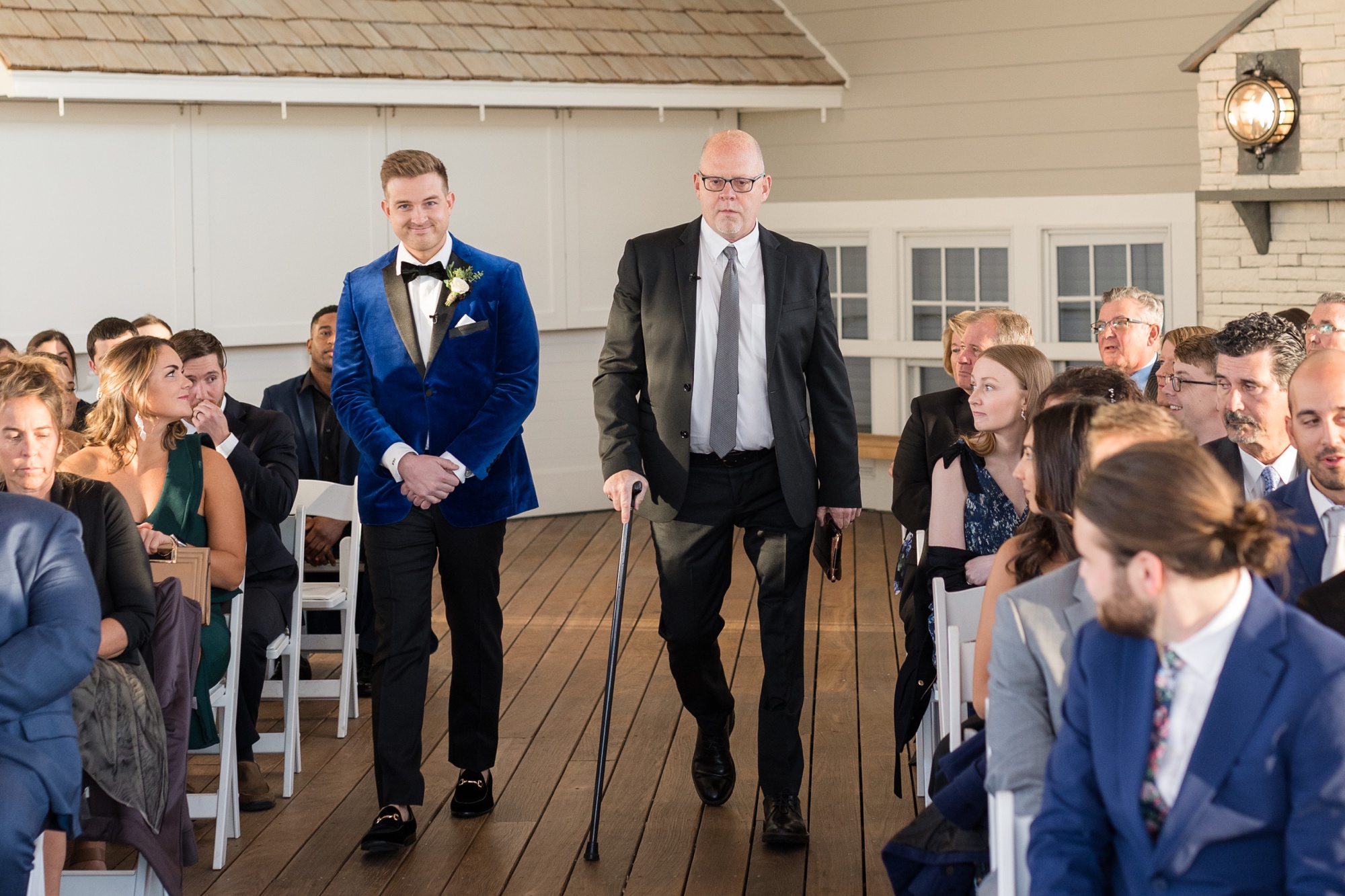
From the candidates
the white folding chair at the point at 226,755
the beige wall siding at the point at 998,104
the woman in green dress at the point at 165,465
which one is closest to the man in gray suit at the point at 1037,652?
the white folding chair at the point at 226,755

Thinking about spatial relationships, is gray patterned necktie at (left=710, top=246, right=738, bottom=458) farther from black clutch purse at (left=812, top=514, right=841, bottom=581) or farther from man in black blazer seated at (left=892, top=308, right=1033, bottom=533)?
man in black blazer seated at (left=892, top=308, right=1033, bottom=533)

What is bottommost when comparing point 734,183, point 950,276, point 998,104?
point 734,183

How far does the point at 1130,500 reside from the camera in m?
1.90

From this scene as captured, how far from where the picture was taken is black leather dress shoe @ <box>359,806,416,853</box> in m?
3.88

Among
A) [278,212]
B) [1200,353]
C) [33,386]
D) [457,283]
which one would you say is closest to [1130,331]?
[1200,353]

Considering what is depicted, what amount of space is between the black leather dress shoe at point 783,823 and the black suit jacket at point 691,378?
78cm

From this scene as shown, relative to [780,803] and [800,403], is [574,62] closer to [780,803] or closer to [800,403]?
[800,403]

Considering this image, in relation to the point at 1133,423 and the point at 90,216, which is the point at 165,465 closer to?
the point at 1133,423

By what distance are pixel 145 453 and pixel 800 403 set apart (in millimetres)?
1881

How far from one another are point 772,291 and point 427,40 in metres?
5.27

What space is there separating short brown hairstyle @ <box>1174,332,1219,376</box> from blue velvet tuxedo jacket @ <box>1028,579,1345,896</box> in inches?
82.2

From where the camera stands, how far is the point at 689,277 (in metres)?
3.97

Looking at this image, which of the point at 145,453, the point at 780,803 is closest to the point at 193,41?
the point at 145,453

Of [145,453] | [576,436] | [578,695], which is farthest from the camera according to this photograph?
[576,436]
